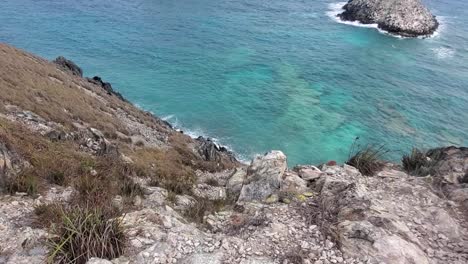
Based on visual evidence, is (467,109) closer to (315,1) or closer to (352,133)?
(352,133)

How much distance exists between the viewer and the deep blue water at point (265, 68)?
5022 centimetres

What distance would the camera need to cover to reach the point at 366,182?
15.3 metres

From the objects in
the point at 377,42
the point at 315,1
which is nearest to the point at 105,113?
the point at 377,42

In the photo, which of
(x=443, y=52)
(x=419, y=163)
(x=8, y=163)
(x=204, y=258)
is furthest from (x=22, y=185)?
(x=443, y=52)

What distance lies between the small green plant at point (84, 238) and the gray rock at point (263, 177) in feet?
20.7

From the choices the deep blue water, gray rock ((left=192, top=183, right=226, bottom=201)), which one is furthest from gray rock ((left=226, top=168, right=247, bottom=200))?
the deep blue water

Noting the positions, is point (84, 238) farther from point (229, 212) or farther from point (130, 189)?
point (130, 189)

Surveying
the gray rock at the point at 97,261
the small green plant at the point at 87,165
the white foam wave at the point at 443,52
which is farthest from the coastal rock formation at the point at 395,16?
the gray rock at the point at 97,261

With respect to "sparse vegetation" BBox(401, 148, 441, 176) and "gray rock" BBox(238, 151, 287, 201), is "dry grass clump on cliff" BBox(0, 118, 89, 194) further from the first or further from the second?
"sparse vegetation" BBox(401, 148, 441, 176)

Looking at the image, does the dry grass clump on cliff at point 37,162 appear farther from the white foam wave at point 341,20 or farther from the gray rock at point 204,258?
the white foam wave at point 341,20

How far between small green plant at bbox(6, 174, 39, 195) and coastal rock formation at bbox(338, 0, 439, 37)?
83.2 m

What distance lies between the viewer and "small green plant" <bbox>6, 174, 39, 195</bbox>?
13.1 m


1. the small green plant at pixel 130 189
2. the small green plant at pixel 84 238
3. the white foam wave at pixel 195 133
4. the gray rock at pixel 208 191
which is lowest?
the white foam wave at pixel 195 133

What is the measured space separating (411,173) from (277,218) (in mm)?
7738
